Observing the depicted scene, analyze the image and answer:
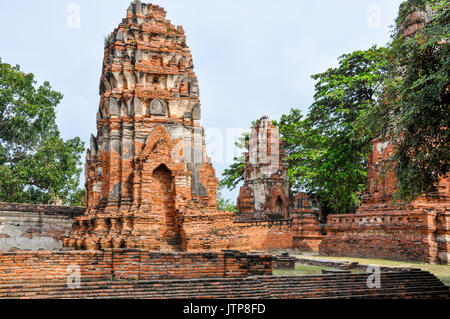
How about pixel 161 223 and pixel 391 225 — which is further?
pixel 391 225

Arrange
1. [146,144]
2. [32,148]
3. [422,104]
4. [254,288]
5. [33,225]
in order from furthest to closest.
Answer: [32,148], [33,225], [146,144], [422,104], [254,288]

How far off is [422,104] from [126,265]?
20.3 ft

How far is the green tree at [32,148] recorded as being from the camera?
2381 centimetres

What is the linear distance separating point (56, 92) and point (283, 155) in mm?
13431

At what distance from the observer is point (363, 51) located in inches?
912

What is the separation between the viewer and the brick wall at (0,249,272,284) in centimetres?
849

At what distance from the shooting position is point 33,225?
59.4ft

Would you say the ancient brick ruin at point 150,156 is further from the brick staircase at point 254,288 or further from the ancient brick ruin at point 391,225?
the ancient brick ruin at point 391,225

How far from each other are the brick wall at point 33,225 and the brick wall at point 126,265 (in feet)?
32.6

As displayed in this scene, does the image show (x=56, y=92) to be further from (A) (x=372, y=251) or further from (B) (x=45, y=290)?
(B) (x=45, y=290)

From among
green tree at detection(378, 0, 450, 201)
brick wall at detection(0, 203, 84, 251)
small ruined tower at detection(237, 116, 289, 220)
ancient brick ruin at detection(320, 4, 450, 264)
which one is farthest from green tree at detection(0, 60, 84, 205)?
green tree at detection(378, 0, 450, 201)

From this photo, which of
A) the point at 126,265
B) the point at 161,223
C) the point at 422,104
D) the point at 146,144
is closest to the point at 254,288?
the point at 126,265

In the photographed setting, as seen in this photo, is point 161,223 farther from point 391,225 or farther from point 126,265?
point 391,225

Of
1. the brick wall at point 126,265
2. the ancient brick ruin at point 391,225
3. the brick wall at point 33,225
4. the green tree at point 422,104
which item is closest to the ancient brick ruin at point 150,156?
the brick wall at point 126,265
